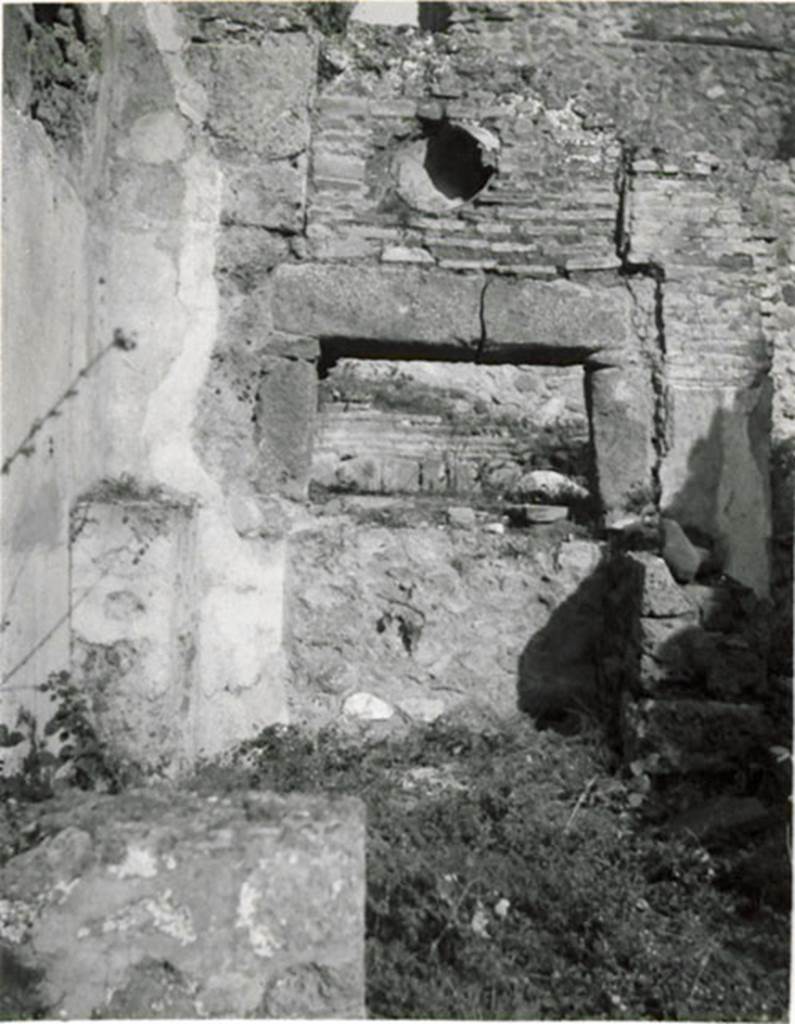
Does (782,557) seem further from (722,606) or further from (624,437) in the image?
(624,437)

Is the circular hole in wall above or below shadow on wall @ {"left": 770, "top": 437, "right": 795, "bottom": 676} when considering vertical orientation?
above

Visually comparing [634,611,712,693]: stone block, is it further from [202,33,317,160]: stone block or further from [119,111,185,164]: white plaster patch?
[119,111,185,164]: white plaster patch

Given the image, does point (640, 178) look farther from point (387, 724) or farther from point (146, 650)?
point (146, 650)

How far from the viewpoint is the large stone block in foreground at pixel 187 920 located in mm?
2098

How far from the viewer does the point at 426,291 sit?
503 centimetres

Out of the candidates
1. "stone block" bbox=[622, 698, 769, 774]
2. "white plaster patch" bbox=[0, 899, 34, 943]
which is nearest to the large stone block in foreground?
"white plaster patch" bbox=[0, 899, 34, 943]

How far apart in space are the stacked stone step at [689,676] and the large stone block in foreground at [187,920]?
89.4 inches

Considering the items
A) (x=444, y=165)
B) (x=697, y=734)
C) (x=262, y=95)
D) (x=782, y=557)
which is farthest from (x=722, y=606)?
(x=262, y=95)

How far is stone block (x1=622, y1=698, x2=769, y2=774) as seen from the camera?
13.4 ft

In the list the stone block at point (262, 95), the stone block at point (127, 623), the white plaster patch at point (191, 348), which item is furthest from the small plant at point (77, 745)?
the stone block at point (262, 95)

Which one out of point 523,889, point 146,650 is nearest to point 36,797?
point 146,650

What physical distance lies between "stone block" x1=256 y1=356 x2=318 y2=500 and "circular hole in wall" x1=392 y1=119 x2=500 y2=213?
1.04 metres

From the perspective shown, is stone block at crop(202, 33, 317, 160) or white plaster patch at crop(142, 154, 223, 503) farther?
stone block at crop(202, 33, 317, 160)

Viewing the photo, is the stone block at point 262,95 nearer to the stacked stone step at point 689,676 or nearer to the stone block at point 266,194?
the stone block at point 266,194
